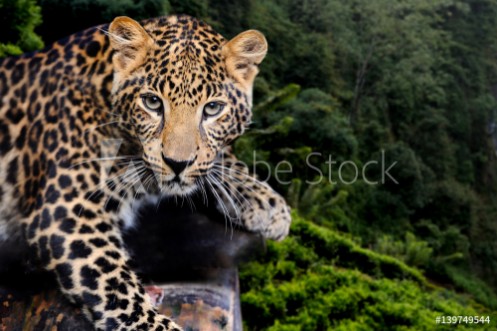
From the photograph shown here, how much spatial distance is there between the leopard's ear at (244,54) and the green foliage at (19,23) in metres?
4.77

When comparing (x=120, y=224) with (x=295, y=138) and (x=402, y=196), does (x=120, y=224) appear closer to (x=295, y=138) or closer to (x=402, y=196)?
(x=295, y=138)

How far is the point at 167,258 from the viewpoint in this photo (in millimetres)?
3191

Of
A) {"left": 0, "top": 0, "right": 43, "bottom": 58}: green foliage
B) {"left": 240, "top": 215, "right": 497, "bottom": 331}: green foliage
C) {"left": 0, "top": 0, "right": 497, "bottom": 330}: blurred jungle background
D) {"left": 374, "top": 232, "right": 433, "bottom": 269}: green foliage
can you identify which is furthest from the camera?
{"left": 374, "top": 232, "right": 433, "bottom": 269}: green foliage

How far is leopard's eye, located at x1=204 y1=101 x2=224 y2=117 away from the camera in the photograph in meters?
2.84

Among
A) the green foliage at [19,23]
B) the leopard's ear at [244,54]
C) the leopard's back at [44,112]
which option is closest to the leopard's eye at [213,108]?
the leopard's ear at [244,54]

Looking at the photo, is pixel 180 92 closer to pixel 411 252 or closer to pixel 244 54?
pixel 244 54

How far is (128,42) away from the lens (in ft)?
9.09

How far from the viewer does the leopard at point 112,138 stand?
2672 millimetres

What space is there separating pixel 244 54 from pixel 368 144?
17.8 metres

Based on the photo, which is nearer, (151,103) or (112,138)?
(151,103)

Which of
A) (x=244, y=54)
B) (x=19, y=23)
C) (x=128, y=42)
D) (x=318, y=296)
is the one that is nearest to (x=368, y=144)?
(x=19, y=23)

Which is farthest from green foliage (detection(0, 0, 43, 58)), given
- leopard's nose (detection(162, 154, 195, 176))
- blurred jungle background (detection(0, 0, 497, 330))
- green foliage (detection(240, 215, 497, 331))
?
leopard's nose (detection(162, 154, 195, 176))

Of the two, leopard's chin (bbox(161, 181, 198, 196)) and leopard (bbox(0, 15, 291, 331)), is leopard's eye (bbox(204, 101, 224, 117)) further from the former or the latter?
leopard's chin (bbox(161, 181, 198, 196))

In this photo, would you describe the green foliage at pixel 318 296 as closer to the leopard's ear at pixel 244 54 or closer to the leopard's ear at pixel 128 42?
the leopard's ear at pixel 244 54
